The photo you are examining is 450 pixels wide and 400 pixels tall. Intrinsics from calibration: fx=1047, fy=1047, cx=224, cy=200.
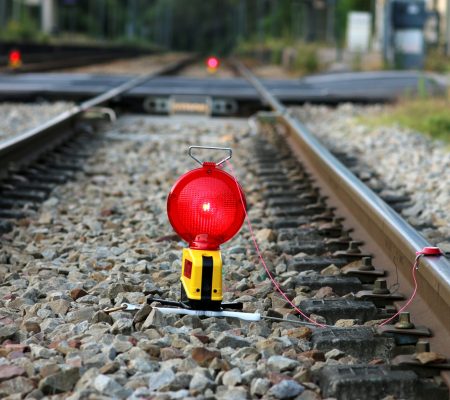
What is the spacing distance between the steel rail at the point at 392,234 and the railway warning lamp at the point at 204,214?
714mm

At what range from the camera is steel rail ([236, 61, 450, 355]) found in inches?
136

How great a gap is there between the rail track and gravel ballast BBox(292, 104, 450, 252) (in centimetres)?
50

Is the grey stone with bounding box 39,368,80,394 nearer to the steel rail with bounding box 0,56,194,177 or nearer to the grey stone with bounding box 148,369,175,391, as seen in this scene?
the grey stone with bounding box 148,369,175,391

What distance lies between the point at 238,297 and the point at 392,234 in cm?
75

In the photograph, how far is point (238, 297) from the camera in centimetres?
418

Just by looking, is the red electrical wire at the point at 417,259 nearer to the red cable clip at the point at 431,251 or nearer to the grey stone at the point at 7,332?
the red cable clip at the point at 431,251

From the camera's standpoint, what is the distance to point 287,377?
3.10 m

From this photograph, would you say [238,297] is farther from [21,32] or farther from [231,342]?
[21,32]

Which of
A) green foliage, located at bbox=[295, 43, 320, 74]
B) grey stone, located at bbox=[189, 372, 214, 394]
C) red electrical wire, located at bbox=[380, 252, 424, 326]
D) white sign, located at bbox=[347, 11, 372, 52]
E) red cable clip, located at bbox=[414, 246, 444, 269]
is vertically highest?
white sign, located at bbox=[347, 11, 372, 52]

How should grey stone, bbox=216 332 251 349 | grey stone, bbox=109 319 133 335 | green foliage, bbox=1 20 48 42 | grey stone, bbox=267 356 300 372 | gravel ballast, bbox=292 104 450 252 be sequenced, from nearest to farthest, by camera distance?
grey stone, bbox=267 356 300 372, grey stone, bbox=216 332 251 349, grey stone, bbox=109 319 133 335, gravel ballast, bbox=292 104 450 252, green foliage, bbox=1 20 48 42

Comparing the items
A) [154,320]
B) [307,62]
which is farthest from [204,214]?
[307,62]

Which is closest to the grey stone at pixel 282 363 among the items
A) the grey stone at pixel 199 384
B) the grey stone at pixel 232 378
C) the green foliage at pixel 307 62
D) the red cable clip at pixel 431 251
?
the grey stone at pixel 232 378

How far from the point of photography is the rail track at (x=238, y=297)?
9.99 feet

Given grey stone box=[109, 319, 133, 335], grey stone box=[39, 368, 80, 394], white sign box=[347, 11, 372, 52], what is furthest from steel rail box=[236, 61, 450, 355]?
white sign box=[347, 11, 372, 52]
